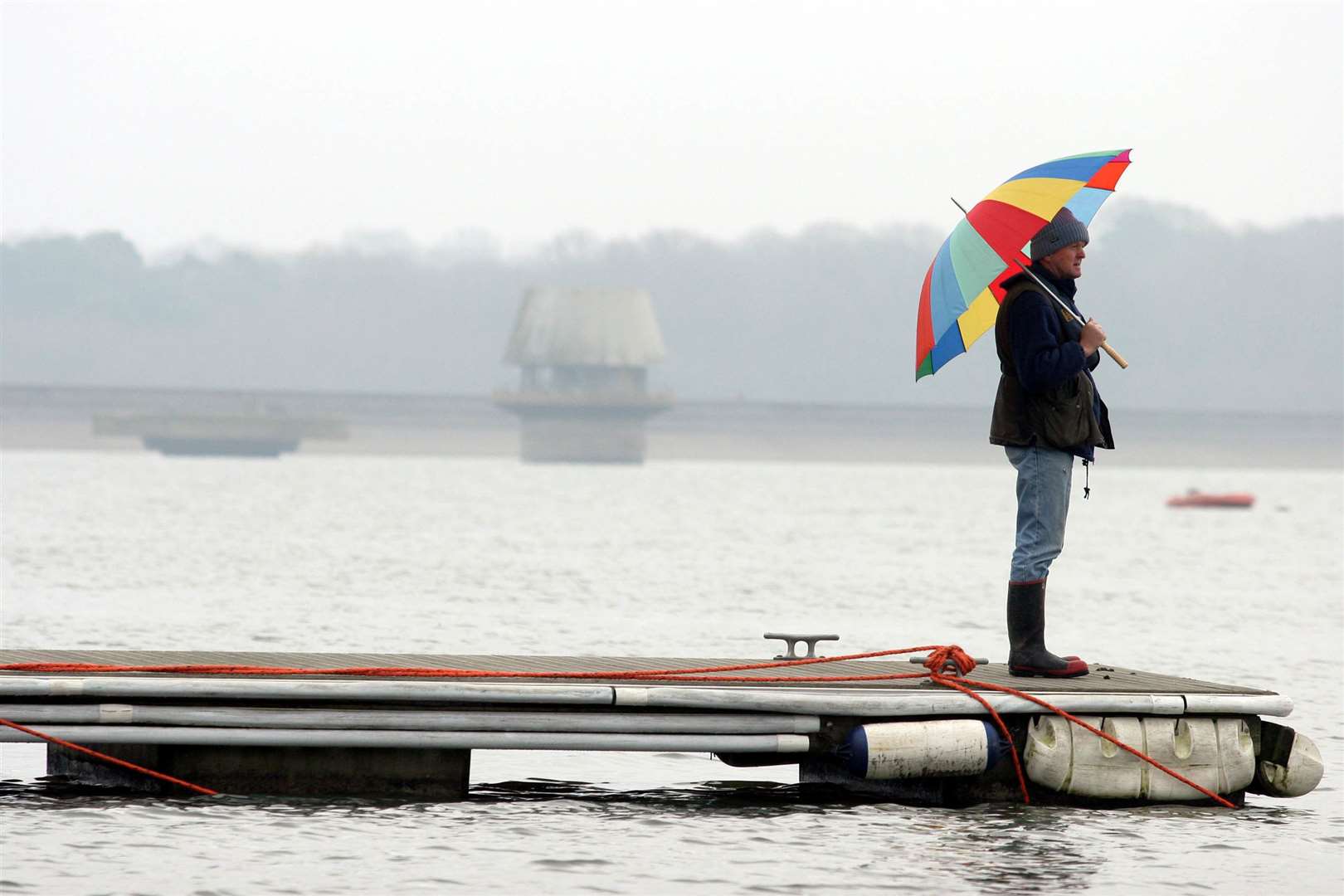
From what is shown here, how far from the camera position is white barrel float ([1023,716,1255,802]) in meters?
11.2

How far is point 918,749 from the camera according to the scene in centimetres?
1088

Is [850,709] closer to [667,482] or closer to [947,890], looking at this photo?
[947,890]

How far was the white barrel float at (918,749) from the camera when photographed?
10.8 meters

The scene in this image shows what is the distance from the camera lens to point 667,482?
183125 mm

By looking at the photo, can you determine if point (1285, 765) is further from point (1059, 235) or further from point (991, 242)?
point (991, 242)

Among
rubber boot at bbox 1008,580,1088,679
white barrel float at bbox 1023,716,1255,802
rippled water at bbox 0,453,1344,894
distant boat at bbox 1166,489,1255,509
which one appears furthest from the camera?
distant boat at bbox 1166,489,1255,509

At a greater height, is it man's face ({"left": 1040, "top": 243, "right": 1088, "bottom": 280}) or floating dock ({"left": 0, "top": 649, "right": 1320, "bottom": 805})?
man's face ({"left": 1040, "top": 243, "right": 1088, "bottom": 280})

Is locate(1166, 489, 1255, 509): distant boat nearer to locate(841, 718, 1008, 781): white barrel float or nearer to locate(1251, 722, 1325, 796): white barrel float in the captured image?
locate(1251, 722, 1325, 796): white barrel float

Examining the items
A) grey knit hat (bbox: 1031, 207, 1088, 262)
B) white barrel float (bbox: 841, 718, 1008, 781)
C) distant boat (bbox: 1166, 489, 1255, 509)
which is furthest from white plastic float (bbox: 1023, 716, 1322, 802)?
distant boat (bbox: 1166, 489, 1255, 509)

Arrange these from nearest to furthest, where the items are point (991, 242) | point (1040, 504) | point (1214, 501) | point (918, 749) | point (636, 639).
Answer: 1. point (918, 749)
2. point (991, 242)
3. point (1040, 504)
4. point (636, 639)
5. point (1214, 501)

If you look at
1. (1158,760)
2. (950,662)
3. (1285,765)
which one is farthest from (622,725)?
(1285,765)

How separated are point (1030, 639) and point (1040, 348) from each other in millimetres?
1901

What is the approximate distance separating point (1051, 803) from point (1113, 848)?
37.8 inches

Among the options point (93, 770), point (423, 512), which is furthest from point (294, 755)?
point (423, 512)
